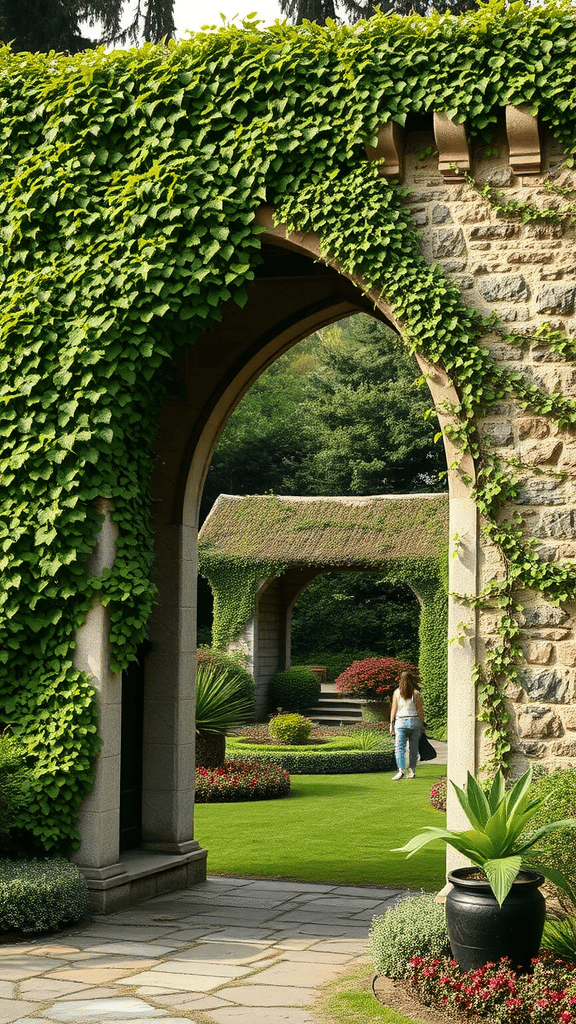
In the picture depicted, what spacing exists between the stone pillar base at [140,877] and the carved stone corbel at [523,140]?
5.27 m

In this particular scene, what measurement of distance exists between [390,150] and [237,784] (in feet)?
28.3

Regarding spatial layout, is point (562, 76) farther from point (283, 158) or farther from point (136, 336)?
point (136, 336)

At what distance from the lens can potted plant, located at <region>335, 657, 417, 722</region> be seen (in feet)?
66.5

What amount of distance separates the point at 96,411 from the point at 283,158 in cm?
208

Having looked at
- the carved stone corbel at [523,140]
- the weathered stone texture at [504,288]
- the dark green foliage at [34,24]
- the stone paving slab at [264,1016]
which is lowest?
the stone paving slab at [264,1016]

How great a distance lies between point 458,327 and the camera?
6.55m

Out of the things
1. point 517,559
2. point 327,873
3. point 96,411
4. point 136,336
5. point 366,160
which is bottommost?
point 327,873

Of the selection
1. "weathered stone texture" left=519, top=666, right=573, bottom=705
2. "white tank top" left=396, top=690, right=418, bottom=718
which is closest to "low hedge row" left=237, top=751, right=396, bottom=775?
"white tank top" left=396, top=690, right=418, bottom=718

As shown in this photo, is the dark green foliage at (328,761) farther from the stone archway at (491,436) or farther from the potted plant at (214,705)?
the stone archway at (491,436)

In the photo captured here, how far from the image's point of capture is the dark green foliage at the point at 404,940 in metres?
5.40

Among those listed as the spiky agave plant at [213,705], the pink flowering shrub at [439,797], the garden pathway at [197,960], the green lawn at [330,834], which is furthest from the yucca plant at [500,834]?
the spiky agave plant at [213,705]

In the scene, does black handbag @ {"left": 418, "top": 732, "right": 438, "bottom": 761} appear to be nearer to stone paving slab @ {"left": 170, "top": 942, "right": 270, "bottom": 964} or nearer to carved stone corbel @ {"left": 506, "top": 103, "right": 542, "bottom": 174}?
stone paving slab @ {"left": 170, "top": 942, "right": 270, "bottom": 964}

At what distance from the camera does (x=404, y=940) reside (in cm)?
542

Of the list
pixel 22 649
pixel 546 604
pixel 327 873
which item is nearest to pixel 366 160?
pixel 546 604
